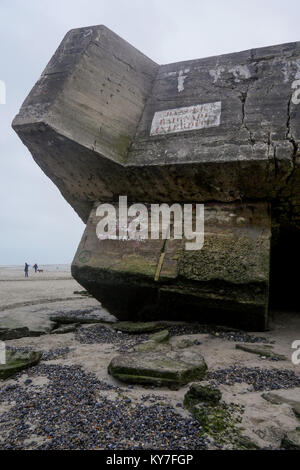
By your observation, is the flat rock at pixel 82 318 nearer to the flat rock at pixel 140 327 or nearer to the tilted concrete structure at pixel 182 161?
the tilted concrete structure at pixel 182 161

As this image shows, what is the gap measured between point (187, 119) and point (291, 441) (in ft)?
12.0

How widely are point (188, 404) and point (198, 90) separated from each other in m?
3.91

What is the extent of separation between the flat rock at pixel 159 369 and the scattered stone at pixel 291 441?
0.82 meters

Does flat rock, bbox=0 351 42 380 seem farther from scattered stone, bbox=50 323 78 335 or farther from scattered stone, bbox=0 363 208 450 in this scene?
scattered stone, bbox=50 323 78 335

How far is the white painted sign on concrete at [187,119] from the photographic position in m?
4.04

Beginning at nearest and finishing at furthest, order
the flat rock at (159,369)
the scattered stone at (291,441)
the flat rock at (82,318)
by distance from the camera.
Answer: the scattered stone at (291,441) → the flat rock at (159,369) → the flat rock at (82,318)

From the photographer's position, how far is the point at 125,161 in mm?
4000

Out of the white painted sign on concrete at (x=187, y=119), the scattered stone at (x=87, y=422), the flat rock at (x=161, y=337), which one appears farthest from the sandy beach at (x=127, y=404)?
the white painted sign on concrete at (x=187, y=119)

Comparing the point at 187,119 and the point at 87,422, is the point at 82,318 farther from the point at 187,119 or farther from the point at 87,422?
the point at 187,119

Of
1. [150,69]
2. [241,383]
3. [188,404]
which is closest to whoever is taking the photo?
[188,404]

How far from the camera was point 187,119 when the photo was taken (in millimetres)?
4164

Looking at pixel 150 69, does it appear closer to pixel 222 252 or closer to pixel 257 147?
pixel 257 147

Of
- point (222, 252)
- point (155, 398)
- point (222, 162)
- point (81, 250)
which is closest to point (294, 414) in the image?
point (155, 398)

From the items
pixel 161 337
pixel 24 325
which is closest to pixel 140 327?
pixel 161 337
